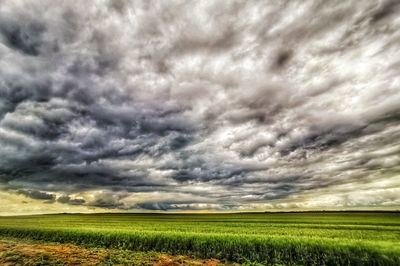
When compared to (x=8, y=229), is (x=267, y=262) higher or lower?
lower

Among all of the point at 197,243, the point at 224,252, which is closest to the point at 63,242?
the point at 197,243

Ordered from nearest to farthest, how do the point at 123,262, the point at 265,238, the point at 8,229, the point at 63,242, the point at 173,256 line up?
the point at 123,262, the point at 265,238, the point at 173,256, the point at 63,242, the point at 8,229

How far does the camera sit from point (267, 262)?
20156 millimetres

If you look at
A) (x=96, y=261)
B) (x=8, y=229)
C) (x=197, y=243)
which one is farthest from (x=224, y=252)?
(x=8, y=229)

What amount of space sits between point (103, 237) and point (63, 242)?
722cm

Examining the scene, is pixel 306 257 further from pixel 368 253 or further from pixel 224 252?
pixel 224 252

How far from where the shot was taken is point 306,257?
19.1m

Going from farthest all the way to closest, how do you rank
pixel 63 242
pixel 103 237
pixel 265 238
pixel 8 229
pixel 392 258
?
pixel 8 229 < pixel 63 242 < pixel 103 237 < pixel 265 238 < pixel 392 258

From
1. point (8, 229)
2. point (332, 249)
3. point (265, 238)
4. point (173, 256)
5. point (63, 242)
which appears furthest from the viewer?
point (8, 229)

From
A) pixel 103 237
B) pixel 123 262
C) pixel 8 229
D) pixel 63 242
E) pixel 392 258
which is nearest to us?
pixel 392 258

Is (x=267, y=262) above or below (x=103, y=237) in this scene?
below

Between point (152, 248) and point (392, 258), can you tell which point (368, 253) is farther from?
point (152, 248)

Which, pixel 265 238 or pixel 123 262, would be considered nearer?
pixel 123 262

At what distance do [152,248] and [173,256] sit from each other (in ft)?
13.9
